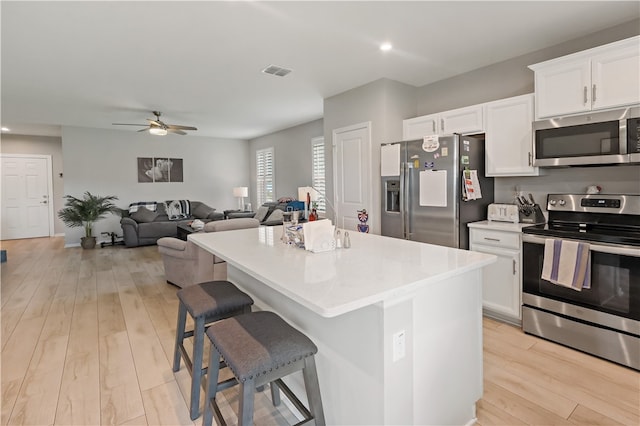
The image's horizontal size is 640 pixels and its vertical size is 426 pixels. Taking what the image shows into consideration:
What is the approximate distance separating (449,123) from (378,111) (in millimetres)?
896

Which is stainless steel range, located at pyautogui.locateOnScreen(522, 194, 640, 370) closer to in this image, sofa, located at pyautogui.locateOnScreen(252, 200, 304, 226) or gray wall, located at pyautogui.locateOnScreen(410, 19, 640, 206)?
gray wall, located at pyautogui.locateOnScreen(410, 19, 640, 206)

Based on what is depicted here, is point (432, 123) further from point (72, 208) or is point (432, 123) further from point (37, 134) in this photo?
point (37, 134)

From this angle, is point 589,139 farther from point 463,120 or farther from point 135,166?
point 135,166

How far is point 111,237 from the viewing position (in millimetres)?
7551

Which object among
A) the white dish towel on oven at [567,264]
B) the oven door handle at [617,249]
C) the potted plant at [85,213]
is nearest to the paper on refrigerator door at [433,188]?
the white dish towel on oven at [567,264]

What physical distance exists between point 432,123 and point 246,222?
8.14 ft

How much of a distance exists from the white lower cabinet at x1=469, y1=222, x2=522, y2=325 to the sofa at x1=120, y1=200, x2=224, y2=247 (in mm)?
5783

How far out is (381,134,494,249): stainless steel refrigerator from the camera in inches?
126

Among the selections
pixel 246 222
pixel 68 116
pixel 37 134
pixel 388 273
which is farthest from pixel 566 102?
pixel 37 134

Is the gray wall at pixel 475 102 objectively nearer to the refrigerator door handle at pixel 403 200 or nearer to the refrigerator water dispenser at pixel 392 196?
the refrigerator water dispenser at pixel 392 196

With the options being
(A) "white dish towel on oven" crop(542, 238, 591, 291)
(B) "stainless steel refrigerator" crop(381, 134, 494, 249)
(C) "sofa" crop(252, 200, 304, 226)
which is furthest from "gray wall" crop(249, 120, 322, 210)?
(A) "white dish towel on oven" crop(542, 238, 591, 291)

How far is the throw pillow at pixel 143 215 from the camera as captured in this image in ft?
23.9

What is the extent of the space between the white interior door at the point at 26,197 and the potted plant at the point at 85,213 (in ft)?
6.64

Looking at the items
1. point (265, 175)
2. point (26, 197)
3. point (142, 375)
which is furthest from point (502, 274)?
point (26, 197)
